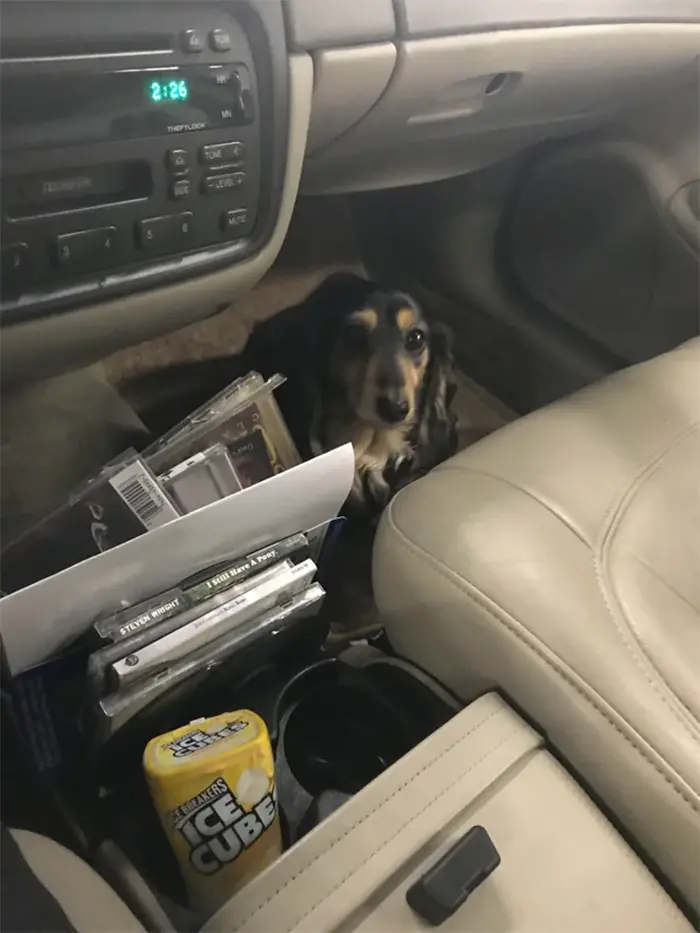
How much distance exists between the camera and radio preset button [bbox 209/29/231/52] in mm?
623

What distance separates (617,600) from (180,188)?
49 cm

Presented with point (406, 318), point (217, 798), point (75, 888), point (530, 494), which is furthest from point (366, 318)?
point (75, 888)

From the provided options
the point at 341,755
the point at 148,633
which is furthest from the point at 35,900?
the point at 341,755

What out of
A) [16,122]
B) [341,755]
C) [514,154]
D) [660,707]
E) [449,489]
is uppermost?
[16,122]

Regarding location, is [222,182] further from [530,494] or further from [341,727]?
[341,727]

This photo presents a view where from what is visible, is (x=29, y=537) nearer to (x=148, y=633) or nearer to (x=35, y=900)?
(x=148, y=633)

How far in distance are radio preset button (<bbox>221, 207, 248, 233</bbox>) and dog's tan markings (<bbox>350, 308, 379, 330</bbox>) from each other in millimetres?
515

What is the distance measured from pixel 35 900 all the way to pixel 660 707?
1.55 feet

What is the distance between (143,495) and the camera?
852 mm

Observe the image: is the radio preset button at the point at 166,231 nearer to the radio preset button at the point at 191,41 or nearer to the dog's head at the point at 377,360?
the radio preset button at the point at 191,41

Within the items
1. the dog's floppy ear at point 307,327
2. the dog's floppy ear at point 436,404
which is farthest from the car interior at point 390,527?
the dog's floppy ear at point 436,404

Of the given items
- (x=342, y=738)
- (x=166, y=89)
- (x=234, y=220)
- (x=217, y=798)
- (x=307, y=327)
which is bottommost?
(x=342, y=738)

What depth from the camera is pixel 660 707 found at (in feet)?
2.31

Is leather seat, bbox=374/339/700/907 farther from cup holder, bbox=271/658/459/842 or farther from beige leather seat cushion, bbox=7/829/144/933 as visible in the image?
beige leather seat cushion, bbox=7/829/144/933
